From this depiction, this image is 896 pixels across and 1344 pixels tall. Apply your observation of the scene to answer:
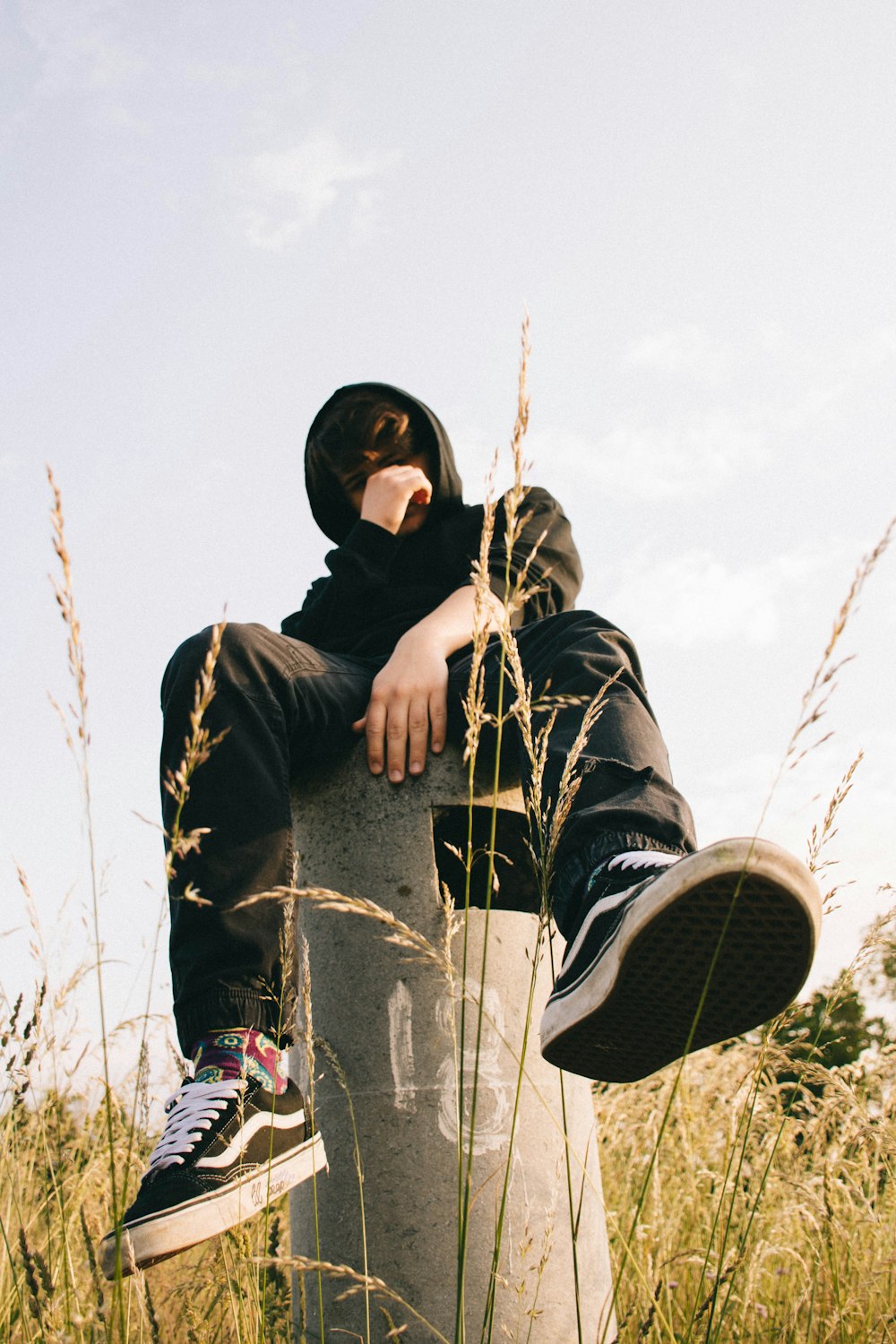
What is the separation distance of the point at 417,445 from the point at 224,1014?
85.0 inches

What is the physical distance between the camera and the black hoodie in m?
2.74

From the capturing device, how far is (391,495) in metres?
2.80

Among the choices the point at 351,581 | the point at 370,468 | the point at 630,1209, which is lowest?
the point at 630,1209

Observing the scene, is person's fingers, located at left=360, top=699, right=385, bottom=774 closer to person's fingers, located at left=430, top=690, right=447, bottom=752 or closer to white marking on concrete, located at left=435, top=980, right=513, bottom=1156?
person's fingers, located at left=430, top=690, right=447, bottom=752

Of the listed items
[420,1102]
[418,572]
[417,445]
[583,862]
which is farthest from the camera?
[417,445]

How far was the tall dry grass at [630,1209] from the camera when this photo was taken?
1.20m

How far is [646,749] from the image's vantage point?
178 cm

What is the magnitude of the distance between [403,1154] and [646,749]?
0.90 metres

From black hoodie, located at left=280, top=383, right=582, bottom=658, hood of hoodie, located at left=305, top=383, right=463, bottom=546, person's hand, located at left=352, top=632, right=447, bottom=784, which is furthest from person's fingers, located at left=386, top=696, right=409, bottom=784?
hood of hoodie, located at left=305, top=383, right=463, bottom=546

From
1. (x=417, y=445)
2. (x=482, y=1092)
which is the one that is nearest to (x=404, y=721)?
(x=482, y=1092)

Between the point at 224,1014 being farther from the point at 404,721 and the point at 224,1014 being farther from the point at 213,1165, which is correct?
the point at 404,721

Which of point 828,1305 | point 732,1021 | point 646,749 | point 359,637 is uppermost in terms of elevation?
point 359,637

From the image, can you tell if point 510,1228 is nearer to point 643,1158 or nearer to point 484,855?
point 484,855

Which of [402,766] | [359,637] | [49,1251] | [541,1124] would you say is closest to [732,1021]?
[541,1124]
